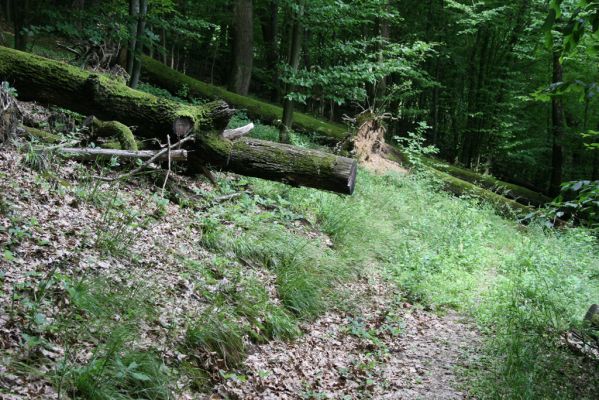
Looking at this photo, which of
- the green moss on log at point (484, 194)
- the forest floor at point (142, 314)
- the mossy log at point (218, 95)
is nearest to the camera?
the forest floor at point (142, 314)

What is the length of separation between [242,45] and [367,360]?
1340cm

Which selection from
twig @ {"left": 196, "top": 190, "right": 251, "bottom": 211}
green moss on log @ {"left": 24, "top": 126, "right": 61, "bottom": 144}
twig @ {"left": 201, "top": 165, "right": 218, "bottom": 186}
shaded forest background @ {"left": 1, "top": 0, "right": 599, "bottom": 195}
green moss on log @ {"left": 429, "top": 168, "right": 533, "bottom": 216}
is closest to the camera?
green moss on log @ {"left": 24, "top": 126, "right": 61, "bottom": 144}

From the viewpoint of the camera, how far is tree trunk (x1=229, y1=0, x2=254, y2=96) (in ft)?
53.7

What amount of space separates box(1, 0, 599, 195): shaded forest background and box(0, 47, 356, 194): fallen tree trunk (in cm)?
293

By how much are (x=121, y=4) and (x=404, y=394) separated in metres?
9.65

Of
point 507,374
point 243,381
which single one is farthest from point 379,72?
point 243,381

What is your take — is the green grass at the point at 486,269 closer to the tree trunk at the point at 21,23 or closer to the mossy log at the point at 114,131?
the mossy log at the point at 114,131

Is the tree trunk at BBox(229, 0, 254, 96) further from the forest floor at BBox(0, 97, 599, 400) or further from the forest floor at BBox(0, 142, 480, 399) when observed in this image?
the forest floor at BBox(0, 142, 480, 399)

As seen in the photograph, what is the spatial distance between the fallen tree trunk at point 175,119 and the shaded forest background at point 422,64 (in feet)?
9.61

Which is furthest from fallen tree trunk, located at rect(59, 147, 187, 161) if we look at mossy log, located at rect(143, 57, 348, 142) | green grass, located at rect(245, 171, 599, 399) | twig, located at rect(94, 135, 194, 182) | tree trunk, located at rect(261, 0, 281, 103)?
tree trunk, located at rect(261, 0, 281, 103)

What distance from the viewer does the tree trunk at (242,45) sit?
16359 millimetres

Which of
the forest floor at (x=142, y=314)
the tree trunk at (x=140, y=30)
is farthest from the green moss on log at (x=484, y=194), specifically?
the tree trunk at (x=140, y=30)

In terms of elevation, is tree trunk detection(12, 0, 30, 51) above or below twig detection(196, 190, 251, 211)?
above

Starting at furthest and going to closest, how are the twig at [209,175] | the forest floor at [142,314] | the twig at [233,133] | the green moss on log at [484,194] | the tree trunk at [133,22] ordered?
the green moss on log at [484,194], the tree trunk at [133,22], the twig at [233,133], the twig at [209,175], the forest floor at [142,314]
